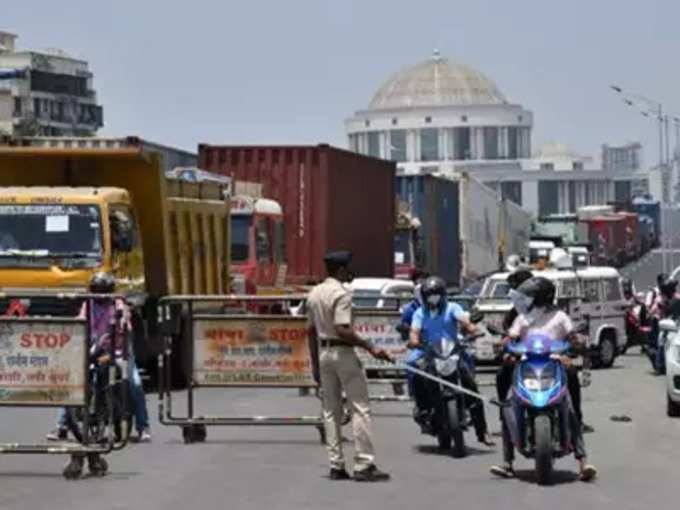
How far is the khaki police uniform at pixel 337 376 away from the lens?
13.5 metres

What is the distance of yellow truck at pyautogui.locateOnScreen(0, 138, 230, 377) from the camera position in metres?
21.8

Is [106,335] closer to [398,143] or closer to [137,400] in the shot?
[137,400]

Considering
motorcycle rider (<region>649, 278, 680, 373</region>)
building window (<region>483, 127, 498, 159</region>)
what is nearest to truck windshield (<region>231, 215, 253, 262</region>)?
motorcycle rider (<region>649, 278, 680, 373</region>)

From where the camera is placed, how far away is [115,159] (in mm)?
24062

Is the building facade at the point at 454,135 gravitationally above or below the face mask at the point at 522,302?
above

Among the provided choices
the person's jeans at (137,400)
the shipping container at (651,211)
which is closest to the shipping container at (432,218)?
the person's jeans at (137,400)

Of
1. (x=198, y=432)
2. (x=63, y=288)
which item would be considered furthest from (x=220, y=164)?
(x=198, y=432)

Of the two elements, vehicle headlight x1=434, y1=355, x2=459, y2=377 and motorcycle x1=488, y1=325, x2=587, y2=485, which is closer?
motorcycle x1=488, y1=325, x2=587, y2=485

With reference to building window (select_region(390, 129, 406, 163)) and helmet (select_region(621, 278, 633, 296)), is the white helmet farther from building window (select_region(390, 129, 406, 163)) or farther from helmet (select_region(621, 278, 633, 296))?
building window (select_region(390, 129, 406, 163))

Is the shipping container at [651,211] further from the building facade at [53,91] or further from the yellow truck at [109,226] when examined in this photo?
the yellow truck at [109,226]

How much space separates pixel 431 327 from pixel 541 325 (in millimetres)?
2125

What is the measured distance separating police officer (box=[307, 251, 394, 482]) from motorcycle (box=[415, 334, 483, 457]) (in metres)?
1.58

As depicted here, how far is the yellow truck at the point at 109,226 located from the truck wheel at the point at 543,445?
7821 millimetres

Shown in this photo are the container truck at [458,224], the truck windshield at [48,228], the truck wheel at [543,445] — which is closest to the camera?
the truck wheel at [543,445]
